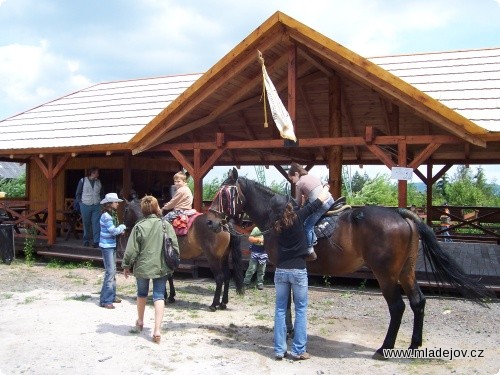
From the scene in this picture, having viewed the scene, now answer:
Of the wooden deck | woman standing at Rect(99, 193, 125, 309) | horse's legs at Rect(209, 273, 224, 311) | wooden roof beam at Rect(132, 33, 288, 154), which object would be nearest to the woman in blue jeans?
horse's legs at Rect(209, 273, 224, 311)

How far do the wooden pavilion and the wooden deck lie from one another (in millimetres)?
561

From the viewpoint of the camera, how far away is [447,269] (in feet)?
19.1

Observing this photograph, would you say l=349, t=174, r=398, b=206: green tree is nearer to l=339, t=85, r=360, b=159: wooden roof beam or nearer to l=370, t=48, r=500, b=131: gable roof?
l=339, t=85, r=360, b=159: wooden roof beam

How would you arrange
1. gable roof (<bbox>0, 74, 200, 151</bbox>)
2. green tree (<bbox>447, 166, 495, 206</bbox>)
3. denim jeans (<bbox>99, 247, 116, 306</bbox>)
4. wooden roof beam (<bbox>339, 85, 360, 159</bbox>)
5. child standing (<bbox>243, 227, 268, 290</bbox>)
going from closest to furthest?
denim jeans (<bbox>99, 247, 116, 306</bbox>), child standing (<bbox>243, 227, 268, 290</bbox>), wooden roof beam (<bbox>339, 85, 360, 159</bbox>), gable roof (<bbox>0, 74, 200, 151</bbox>), green tree (<bbox>447, 166, 495, 206</bbox>)

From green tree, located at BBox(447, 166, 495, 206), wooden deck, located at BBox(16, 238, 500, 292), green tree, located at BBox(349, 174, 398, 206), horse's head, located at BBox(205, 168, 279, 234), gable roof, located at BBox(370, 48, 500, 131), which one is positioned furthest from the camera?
green tree, located at BBox(349, 174, 398, 206)

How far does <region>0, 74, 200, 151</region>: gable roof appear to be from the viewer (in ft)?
39.3

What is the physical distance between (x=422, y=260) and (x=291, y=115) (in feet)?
12.2

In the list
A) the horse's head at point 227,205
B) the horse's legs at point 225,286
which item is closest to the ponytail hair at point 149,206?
the horse's head at point 227,205

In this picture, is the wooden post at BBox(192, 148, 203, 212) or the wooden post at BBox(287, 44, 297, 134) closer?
the wooden post at BBox(287, 44, 297, 134)

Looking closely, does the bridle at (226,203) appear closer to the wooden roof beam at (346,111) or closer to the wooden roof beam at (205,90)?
the wooden roof beam at (205,90)

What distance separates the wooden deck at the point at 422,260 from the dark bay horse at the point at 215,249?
212 cm

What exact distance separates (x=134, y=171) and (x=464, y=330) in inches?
415

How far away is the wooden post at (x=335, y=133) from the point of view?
1029 cm

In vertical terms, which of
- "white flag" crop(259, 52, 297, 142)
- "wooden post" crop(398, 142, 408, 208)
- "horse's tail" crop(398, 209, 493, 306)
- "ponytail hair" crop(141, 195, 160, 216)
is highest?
"white flag" crop(259, 52, 297, 142)
